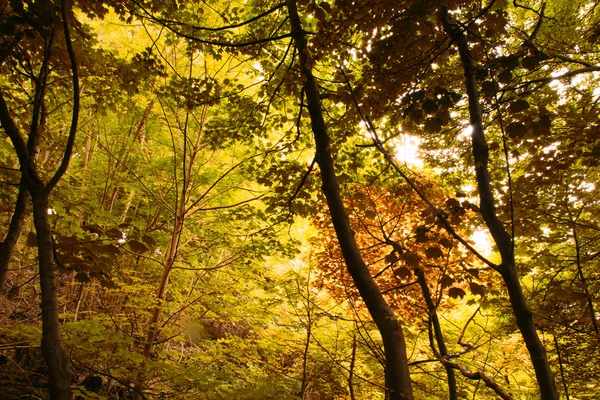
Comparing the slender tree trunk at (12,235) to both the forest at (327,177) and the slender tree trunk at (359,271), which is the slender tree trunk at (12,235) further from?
the slender tree trunk at (359,271)

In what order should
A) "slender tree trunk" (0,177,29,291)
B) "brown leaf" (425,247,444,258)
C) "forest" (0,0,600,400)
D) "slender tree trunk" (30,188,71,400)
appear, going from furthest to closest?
"brown leaf" (425,247,444,258), "forest" (0,0,600,400), "slender tree trunk" (0,177,29,291), "slender tree trunk" (30,188,71,400)

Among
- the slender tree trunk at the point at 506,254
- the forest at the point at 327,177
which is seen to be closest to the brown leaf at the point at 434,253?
the forest at the point at 327,177

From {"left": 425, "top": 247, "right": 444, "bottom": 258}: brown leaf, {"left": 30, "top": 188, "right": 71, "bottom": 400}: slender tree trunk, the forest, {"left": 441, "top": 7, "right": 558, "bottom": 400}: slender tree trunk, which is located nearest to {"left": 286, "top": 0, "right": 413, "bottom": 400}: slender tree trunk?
the forest

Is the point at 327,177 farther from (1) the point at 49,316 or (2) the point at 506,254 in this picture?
(1) the point at 49,316

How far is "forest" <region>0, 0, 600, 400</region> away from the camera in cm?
184

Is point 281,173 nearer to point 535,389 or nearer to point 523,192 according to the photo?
point 523,192

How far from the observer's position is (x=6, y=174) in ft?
9.17

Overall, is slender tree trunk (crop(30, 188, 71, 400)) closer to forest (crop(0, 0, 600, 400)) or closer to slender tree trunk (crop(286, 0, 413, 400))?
forest (crop(0, 0, 600, 400))

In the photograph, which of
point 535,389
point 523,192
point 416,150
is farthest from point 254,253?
point 535,389

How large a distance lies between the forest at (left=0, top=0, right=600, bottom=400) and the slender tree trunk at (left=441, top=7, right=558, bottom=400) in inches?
0.4

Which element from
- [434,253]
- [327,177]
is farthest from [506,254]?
[327,177]

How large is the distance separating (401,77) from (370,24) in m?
0.49

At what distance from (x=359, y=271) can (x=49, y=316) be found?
1715mm

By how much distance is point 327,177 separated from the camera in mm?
2469
